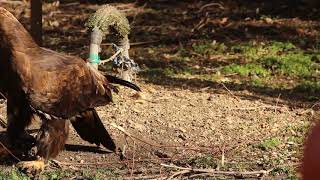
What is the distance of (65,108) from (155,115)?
1.64 meters

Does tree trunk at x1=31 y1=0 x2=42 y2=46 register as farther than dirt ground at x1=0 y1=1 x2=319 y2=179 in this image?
→ Yes

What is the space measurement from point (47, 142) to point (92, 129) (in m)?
0.54

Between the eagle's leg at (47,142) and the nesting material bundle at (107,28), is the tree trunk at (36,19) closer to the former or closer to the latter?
the nesting material bundle at (107,28)

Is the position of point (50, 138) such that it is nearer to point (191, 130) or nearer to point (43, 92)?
point (43, 92)

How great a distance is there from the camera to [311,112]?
6.86 m

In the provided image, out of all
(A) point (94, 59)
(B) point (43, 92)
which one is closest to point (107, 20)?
(A) point (94, 59)

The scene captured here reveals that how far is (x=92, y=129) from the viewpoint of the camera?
553cm

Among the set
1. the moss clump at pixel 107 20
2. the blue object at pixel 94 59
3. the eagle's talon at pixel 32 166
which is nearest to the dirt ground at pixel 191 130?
the eagle's talon at pixel 32 166

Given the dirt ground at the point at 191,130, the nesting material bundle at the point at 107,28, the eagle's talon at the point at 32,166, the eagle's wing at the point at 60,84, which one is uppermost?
the nesting material bundle at the point at 107,28

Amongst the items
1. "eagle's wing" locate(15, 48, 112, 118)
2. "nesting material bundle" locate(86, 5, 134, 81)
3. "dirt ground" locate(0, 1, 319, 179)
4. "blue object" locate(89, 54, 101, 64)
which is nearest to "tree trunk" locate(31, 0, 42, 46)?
"dirt ground" locate(0, 1, 319, 179)

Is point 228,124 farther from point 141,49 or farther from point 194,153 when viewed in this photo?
point 141,49

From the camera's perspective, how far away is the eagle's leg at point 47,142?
200 inches

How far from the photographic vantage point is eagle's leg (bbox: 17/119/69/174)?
5.08 m

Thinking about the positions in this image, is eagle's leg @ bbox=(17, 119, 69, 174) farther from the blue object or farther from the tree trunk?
the tree trunk
